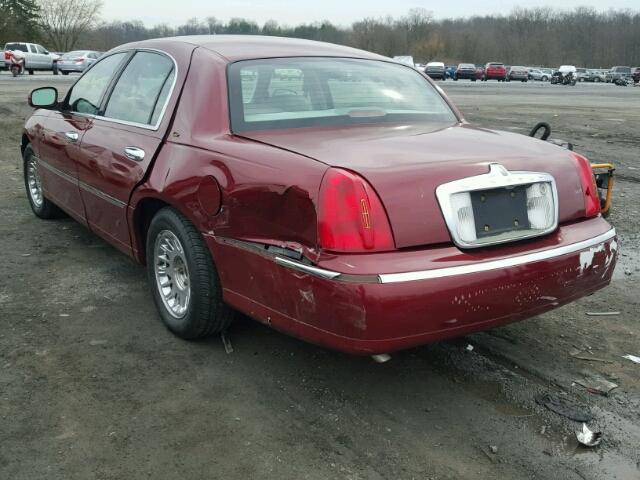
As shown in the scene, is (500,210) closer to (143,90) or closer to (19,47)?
(143,90)

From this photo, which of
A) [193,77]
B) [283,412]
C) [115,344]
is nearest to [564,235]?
[283,412]

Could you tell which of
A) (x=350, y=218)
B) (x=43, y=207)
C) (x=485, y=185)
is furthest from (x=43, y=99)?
(x=485, y=185)

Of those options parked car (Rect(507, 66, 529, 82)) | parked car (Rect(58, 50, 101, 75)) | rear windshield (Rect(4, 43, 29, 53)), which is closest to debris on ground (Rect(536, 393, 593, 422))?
parked car (Rect(58, 50, 101, 75))

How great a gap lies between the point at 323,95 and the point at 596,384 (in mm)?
2057

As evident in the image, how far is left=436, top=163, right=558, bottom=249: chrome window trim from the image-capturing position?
270 cm

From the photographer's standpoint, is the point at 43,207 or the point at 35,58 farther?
the point at 35,58

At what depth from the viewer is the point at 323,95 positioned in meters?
3.60

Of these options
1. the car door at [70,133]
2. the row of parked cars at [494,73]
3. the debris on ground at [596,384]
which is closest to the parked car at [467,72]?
the row of parked cars at [494,73]

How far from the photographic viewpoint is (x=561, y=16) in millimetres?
138750

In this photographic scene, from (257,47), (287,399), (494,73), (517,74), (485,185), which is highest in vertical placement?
(257,47)

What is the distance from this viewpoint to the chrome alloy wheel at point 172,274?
3566mm

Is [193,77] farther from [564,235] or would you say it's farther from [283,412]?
[564,235]

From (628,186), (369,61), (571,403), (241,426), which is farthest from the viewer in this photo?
(628,186)

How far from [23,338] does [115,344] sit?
0.53 metres
